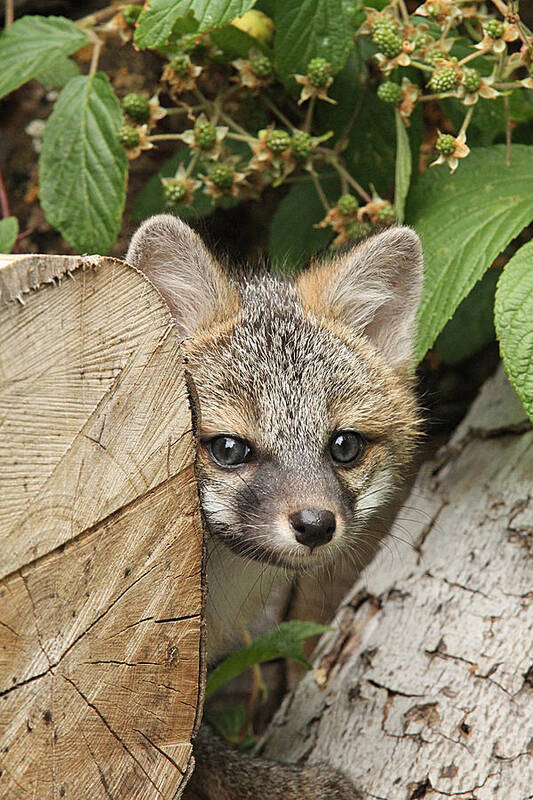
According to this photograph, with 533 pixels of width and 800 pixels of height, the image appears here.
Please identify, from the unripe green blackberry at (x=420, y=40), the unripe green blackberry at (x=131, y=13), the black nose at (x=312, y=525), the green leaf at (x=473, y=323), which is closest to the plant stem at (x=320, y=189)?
the unripe green blackberry at (x=420, y=40)

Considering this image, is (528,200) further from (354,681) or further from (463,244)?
(354,681)

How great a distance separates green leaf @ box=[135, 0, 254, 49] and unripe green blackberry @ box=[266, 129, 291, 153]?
0.60 meters

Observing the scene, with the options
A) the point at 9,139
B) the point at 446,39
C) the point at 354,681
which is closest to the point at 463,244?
the point at 446,39

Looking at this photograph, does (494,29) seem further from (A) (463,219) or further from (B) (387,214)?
(B) (387,214)

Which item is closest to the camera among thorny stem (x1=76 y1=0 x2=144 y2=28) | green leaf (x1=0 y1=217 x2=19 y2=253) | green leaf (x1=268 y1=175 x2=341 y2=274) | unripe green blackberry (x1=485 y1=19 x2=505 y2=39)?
unripe green blackberry (x1=485 y1=19 x2=505 y2=39)

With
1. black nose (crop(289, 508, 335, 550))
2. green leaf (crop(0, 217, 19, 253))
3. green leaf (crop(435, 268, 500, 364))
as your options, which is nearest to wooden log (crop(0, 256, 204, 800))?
black nose (crop(289, 508, 335, 550))

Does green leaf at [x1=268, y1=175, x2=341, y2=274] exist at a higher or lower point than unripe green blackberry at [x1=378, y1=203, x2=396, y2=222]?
lower

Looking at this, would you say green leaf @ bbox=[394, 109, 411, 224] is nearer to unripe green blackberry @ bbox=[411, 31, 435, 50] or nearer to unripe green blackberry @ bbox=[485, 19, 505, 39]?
unripe green blackberry @ bbox=[411, 31, 435, 50]

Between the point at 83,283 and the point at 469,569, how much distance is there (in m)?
2.08

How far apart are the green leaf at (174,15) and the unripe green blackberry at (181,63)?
1.91 feet

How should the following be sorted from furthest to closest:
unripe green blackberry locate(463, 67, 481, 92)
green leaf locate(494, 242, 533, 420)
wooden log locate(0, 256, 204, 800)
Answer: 1. unripe green blackberry locate(463, 67, 481, 92)
2. green leaf locate(494, 242, 533, 420)
3. wooden log locate(0, 256, 204, 800)

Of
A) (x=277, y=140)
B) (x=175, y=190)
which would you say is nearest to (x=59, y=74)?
(x=175, y=190)

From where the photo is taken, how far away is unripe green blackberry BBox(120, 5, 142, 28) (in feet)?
12.7

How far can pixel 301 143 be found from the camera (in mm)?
3734
